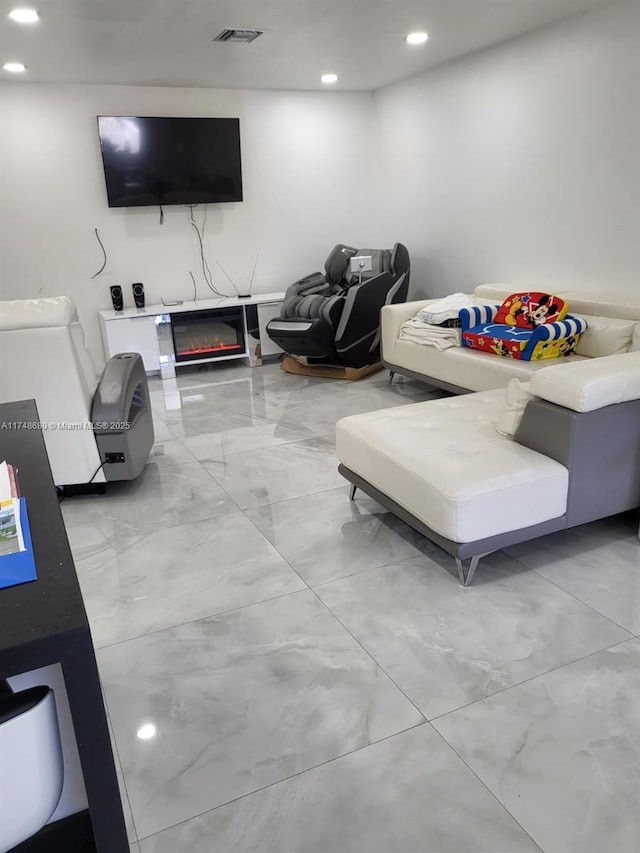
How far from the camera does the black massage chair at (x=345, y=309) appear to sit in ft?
17.0

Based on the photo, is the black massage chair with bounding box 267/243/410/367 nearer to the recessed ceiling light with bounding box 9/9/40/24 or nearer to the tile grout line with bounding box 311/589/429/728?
the recessed ceiling light with bounding box 9/9/40/24

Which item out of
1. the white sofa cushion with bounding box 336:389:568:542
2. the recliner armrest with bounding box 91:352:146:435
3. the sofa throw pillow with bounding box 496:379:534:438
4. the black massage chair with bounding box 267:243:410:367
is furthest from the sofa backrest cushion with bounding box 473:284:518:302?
the recliner armrest with bounding box 91:352:146:435

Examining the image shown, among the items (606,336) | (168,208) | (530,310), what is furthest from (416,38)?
(168,208)

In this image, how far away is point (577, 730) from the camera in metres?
1.75

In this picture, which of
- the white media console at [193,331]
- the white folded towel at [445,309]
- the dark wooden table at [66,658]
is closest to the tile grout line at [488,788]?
the dark wooden table at [66,658]

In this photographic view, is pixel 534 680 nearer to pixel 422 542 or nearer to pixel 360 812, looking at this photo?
pixel 360 812

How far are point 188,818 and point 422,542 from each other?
4.88ft

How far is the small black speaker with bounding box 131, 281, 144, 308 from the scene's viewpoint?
5699 mm

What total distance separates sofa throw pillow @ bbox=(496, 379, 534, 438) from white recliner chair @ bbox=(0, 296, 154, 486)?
1743 millimetres

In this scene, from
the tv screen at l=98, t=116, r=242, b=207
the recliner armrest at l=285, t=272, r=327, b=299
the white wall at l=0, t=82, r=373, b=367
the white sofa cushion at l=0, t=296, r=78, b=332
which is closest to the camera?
the white sofa cushion at l=0, t=296, r=78, b=332

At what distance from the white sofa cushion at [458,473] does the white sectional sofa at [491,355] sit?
1.09 metres

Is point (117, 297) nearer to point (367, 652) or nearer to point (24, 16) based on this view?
point (24, 16)

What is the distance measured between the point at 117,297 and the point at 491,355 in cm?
323

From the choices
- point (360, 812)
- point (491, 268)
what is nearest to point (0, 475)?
point (360, 812)
